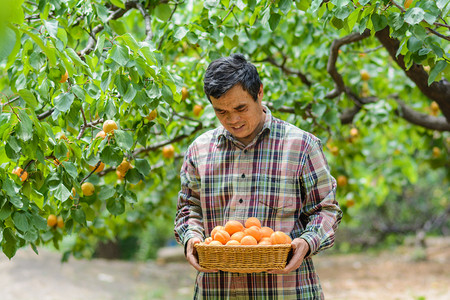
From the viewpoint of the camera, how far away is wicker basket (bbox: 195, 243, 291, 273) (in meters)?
1.73

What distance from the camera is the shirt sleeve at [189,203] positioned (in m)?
2.06

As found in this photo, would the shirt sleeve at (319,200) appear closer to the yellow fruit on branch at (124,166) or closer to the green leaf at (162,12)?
the yellow fruit on branch at (124,166)

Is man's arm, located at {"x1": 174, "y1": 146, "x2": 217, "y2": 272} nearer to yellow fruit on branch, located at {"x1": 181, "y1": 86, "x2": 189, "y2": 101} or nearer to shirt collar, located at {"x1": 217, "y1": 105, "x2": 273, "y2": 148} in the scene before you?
shirt collar, located at {"x1": 217, "y1": 105, "x2": 273, "y2": 148}

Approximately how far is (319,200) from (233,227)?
333mm

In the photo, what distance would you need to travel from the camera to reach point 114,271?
7.73 m

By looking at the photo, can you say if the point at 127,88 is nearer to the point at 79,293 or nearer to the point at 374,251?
the point at 79,293

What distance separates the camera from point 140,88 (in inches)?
85.0

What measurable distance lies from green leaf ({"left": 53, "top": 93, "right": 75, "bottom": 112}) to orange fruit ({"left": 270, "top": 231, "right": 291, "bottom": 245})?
957mm

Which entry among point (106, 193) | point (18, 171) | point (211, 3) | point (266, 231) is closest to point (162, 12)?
point (211, 3)

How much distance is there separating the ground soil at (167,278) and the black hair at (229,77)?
4157 millimetres

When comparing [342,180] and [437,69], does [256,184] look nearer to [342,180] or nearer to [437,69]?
[437,69]

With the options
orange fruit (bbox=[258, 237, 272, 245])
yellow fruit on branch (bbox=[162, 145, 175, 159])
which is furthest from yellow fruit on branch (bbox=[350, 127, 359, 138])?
orange fruit (bbox=[258, 237, 272, 245])

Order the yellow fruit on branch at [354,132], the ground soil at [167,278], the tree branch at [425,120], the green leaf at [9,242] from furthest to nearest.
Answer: the ground soil at [167,278]
the yellow fruit on branch at [354,132]
the tree branch at [425,120]
the green leaf at [9,242]

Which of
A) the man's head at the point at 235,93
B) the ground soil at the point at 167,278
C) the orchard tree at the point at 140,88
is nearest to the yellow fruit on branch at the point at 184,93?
the orchard tree at the point at 140,88
